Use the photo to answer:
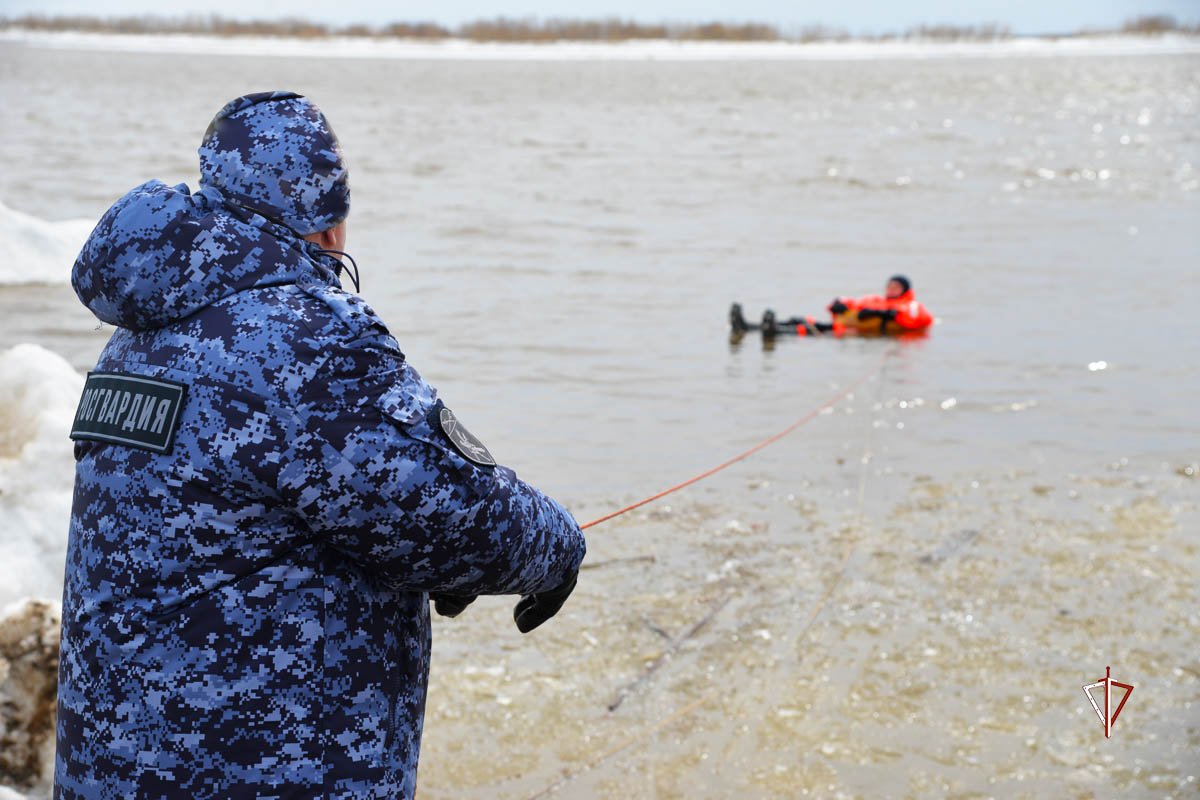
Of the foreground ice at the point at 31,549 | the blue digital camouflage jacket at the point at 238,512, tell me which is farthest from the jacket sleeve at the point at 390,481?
the foreground ice at the point at 31,549

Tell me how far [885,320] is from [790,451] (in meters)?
4.17

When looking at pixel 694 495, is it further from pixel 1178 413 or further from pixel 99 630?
pixel 99 630

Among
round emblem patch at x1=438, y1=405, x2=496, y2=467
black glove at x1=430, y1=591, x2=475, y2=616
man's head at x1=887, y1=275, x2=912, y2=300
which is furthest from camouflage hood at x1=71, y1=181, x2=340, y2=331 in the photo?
man's head at x1=887, y1=275, x2=912, y2=300

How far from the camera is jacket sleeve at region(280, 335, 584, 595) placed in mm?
1808

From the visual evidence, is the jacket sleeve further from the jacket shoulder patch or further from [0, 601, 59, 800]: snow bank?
[0, 601, 59, 800]: snow bank

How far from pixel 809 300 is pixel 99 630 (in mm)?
12319

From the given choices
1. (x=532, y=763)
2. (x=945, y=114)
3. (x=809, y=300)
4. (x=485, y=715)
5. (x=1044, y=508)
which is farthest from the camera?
(x=945, y=114)

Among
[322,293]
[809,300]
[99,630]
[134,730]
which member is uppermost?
[322,293]

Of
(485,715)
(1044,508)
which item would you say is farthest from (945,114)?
(485,715)

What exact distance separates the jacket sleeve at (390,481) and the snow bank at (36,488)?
2.70 m

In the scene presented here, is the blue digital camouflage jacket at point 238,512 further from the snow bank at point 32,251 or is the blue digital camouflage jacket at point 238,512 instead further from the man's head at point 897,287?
the snow bank at point 32,251

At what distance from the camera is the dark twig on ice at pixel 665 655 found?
4598 mm

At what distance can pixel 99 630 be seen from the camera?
1.88 m

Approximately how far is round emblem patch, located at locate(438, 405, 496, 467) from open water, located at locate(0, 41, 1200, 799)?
229cm
